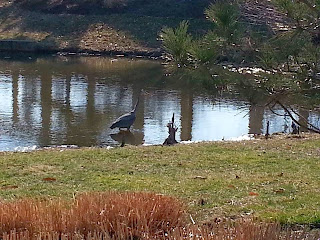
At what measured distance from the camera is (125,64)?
3078cm

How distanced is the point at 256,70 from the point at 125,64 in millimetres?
25598

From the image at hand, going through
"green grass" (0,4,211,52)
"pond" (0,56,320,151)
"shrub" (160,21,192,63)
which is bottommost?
"pond" (0,56,320,151)

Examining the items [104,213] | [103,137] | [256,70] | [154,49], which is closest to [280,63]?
[256,70]

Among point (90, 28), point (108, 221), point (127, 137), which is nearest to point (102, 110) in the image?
point (127, 137)

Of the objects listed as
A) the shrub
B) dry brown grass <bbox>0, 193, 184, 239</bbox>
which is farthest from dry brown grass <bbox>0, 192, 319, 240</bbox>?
the shrub

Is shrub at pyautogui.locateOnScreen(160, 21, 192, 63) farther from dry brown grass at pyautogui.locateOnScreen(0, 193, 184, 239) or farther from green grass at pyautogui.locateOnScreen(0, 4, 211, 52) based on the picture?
green grass at pyautogui.locateOnScreen(0, 4, 211, 52)

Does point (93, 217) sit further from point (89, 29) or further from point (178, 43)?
point (89, 29)

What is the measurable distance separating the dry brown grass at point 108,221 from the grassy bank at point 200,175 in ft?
3.00

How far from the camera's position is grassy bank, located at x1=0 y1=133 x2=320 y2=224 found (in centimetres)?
670

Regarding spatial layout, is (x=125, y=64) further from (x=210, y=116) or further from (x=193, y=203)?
(x=193, y=203)

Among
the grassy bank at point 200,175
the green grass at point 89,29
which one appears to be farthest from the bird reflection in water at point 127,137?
the green grass at point 89,29

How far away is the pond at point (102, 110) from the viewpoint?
14984 mm

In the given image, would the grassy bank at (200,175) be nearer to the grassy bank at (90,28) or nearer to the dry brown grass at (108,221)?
the dry brown grass at (108,221)

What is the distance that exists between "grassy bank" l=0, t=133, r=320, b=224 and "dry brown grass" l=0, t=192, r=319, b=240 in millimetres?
915
